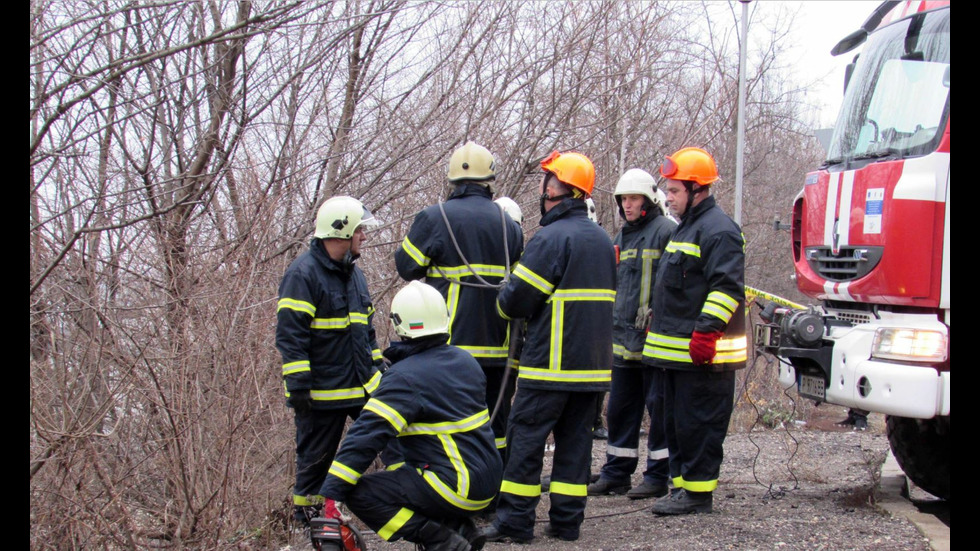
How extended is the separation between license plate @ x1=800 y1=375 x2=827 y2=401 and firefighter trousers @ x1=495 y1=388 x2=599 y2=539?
1.53 metres

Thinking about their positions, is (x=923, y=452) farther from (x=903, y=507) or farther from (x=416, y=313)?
(x=416, y=313)

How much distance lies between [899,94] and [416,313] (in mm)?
3329

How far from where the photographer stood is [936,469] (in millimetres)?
5871

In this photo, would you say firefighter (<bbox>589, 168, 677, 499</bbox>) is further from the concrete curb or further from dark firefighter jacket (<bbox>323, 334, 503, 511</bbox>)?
dark firefighter jacket (<bbox>323, 334, 503, 511</bbox>)

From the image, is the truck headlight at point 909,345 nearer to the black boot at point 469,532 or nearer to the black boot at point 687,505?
the black boot at point 687,505

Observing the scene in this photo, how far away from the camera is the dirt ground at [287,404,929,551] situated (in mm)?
4879

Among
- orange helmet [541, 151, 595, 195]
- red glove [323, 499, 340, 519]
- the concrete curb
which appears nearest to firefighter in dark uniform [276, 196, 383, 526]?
red glove [323, 499, 340, 519]

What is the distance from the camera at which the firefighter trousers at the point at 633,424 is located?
240 inches

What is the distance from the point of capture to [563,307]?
4.98 metres

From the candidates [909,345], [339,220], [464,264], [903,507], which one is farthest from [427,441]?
[903,507]

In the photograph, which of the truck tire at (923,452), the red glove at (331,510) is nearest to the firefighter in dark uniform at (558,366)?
the red glove at (331,510)

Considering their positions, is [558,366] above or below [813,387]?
above

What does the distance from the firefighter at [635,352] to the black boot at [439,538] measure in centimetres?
220
